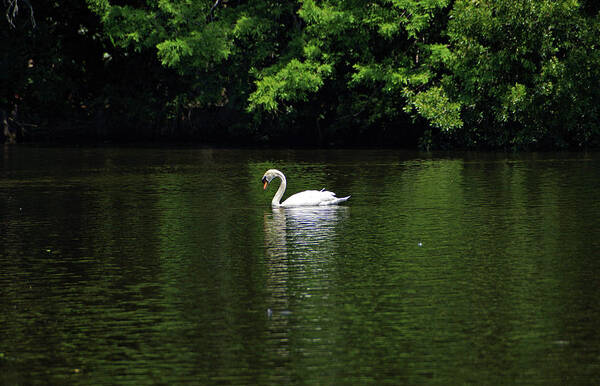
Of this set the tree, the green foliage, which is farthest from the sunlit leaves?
the tree

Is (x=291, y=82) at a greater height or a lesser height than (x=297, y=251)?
greater

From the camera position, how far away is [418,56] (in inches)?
1827

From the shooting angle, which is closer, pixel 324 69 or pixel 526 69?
pixel 526 69

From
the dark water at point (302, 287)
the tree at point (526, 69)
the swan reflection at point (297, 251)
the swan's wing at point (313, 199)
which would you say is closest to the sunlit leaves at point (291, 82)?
the tree at point (526, 69)

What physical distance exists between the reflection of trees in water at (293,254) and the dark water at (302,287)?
0.15 feet

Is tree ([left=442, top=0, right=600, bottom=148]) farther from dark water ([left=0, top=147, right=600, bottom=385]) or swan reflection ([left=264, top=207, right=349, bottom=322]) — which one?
swan reflection ([left=264, top=207, right=349, bottom=322])

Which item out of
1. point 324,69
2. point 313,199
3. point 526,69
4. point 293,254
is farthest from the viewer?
point 324,69

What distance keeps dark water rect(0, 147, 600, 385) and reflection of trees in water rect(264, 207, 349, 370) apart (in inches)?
1.8

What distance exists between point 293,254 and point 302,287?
270cm

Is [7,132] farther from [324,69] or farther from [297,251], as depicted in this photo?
[297,251]

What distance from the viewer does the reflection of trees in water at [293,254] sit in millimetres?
11508

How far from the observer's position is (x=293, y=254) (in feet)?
51.2

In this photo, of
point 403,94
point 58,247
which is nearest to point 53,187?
point 58,247

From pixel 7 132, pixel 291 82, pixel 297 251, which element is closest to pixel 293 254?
pixel 297 251
